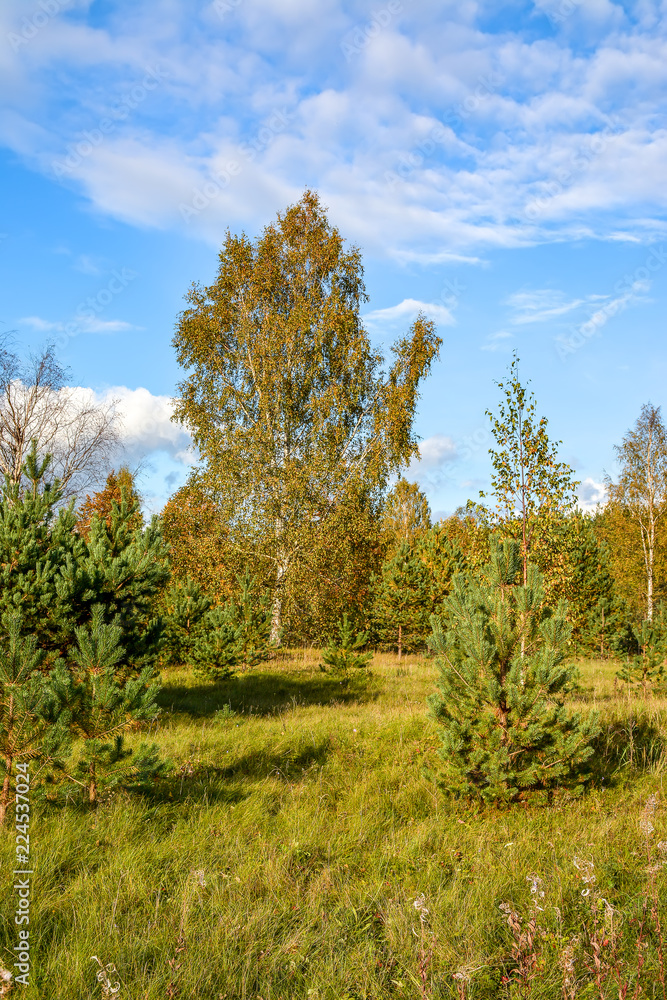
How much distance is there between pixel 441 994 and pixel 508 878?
124 centimetres

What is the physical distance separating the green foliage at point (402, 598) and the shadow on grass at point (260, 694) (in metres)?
5.68

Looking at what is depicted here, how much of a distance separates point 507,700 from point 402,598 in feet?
45.0

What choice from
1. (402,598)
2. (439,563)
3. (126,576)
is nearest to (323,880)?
(126,576)

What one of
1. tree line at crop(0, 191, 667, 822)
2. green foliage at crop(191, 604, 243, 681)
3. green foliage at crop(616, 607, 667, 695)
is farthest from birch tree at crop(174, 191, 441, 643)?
green foliage at crop(616, 607, 667, 695)

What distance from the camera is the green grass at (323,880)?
2.71 metres

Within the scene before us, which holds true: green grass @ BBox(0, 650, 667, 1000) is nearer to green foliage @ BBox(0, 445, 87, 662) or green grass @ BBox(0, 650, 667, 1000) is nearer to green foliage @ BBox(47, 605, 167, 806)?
green foliage @ BBox(47, 605, 167, 806)

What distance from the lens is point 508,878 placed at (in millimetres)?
3711

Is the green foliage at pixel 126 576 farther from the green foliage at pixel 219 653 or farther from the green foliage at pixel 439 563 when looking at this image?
the green foliage at pixel 439 563

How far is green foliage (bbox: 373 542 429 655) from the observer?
18.6 metres

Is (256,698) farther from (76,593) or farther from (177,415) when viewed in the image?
(177,415)

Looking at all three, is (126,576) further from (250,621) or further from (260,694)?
(250,621)

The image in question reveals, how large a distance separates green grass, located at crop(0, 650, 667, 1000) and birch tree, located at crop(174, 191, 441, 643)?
10095mm

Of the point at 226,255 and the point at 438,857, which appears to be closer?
the point at 438,857

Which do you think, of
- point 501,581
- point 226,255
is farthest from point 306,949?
point 226,255
